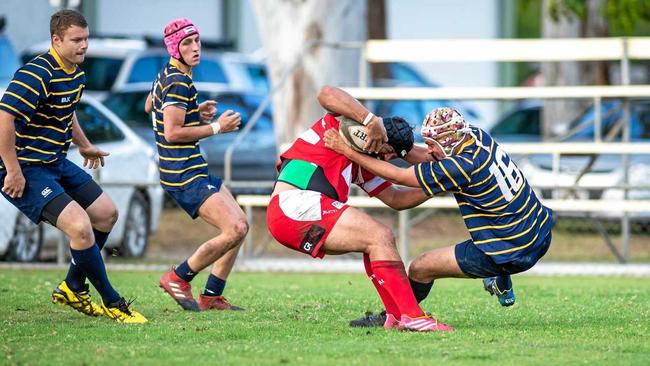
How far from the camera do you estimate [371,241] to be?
8.54 m

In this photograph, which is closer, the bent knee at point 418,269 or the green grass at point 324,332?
the green grass at point 324,332

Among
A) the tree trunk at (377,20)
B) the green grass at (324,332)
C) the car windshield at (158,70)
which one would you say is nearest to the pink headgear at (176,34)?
the green grass at (324,332)

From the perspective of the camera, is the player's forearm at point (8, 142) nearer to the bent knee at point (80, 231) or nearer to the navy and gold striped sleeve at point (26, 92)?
the navy and gold striped sleeve at point (26, 92)

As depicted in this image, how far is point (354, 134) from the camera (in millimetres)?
8461

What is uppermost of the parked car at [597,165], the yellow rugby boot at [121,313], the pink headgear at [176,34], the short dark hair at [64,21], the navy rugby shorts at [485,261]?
the short dark hair at [64,21]

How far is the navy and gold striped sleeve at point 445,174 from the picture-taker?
27.6ft

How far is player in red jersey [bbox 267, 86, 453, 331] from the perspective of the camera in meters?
8.51

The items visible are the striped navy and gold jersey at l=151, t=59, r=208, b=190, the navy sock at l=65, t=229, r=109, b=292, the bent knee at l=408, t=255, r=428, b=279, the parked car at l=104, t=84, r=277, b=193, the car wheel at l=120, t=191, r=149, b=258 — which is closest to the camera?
the bent knee at l=408, t=255, r=428, b=279

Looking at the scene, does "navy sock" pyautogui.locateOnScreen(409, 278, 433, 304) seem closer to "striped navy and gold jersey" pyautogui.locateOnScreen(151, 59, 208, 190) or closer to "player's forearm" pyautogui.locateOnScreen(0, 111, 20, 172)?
"striped navy and gold jersey" pyautogui.locateOnScreen(151, 59, 208, 190)

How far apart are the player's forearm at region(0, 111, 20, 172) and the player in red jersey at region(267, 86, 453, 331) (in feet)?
5.24

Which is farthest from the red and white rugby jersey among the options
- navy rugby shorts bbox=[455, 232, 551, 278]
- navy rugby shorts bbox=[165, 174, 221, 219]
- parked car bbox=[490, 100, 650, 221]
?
parked car bbox=[490, 100, 650, 221]

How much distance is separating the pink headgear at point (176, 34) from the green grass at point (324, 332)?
1761mm

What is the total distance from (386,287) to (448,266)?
1.36 feet

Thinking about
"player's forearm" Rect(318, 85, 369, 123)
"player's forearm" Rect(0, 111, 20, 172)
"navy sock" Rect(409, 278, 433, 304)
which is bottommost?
"navy sock" Rect(409, 278, 433, 304)
